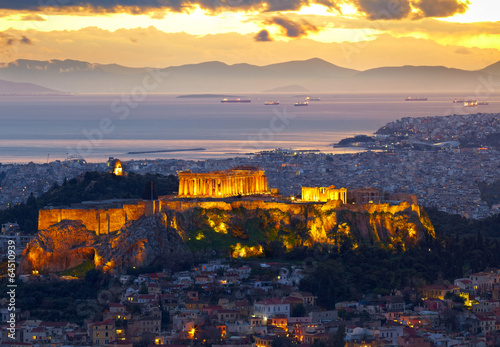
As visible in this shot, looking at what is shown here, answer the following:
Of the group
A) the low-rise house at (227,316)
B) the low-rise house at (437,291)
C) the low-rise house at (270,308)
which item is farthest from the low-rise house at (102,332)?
the low-rise house at (437,291)

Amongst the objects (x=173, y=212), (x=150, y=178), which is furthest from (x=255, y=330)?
(x=150, y=178)

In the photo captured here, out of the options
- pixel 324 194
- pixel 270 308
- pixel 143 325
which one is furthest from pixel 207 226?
pixel 143 325

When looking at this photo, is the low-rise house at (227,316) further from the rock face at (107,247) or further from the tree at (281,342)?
the rock face at (107,247)

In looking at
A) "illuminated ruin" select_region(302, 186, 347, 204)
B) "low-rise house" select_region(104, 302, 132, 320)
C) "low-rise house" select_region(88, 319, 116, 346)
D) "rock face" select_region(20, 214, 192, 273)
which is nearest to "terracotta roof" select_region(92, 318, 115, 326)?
"low-rise house" select_region(88, 319, 116, 346)

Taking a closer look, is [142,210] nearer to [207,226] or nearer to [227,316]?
[207,226]

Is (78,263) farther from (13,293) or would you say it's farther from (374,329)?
(374,329)
